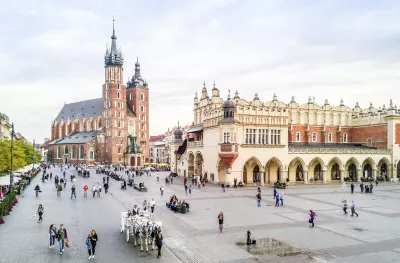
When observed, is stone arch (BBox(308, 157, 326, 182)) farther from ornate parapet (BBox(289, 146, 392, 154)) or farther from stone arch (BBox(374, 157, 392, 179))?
stone arch (BBox(374, 157, 392, 179))

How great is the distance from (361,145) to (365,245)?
44452 mm

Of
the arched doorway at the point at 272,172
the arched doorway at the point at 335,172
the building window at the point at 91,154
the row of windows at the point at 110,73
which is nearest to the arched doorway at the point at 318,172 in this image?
the arched doorway at the point at 335,172

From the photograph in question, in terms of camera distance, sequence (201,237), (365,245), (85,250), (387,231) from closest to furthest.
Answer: (85,250)
(365,245)
(201,237)
(387,231)

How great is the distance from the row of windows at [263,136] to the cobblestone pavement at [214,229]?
1225cm

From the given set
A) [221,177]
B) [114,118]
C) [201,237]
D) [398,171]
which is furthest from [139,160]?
[201,237]

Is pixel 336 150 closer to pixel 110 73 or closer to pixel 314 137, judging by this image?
pixel 314 137

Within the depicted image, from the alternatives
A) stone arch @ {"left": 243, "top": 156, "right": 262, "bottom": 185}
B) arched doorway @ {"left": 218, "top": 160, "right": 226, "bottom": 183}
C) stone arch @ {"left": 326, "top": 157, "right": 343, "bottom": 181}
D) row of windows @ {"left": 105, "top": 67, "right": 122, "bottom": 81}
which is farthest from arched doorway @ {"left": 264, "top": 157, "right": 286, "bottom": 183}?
row of windows @ {"left": 105, "top": 67, "right": 122, "bottom": 81}

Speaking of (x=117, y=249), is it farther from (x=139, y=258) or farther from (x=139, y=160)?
(x=139, y=160)

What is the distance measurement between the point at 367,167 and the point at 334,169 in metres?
6.00

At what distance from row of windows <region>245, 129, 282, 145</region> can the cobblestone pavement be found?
1225cm

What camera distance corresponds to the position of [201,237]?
714 inches

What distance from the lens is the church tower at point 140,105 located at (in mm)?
112750

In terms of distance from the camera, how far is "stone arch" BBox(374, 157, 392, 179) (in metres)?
52.1

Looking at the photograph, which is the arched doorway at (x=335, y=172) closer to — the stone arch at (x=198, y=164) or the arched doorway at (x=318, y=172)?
the arched doorway at (x=318, y=172)
